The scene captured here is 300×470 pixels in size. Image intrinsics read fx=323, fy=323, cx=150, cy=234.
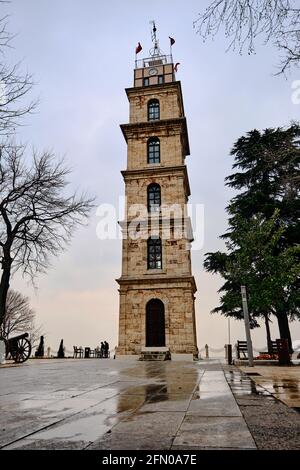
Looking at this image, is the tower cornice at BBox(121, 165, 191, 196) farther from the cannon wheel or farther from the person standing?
the person standing

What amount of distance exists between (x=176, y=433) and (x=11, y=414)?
1.66 metres

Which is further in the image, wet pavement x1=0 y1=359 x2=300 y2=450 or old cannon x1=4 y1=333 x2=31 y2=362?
old cannon x1=4 y1=333 x2=31 y2=362

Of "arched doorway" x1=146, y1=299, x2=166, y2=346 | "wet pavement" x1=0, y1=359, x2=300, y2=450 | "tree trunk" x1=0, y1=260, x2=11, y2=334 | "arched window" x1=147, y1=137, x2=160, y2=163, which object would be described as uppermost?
"arched window" x1=147, y1=137, x2=160, y2=163

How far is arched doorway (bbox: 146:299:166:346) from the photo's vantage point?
2056cm

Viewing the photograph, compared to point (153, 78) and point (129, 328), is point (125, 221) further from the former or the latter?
point (153, 78)

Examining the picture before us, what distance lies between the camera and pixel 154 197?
79.9 ft

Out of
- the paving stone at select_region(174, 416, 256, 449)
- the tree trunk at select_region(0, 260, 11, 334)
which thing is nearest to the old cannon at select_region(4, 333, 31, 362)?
the tree trunk at select_region(0, 260, 11, 334)

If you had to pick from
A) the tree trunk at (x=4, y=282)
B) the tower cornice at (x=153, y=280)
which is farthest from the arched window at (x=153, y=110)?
the tree trunk at (x=4, y=282)

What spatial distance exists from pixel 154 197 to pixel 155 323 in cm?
922

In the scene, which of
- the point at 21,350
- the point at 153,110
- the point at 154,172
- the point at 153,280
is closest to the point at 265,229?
the point at 153,280

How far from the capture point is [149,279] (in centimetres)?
2145

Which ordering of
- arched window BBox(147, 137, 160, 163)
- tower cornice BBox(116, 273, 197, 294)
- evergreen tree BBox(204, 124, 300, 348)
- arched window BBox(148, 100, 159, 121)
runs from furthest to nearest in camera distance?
1. arched window BBox(148, 100, 159, 121)
2. arched window BBox(147, 137, 160, 163)
3. tower cornice BBox(116, 273, 197, 294)
4. evergreen tree BBox(204, 124, 300, 348)

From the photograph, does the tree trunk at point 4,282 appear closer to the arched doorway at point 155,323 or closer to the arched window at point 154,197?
the arched doorway at point 155,323
